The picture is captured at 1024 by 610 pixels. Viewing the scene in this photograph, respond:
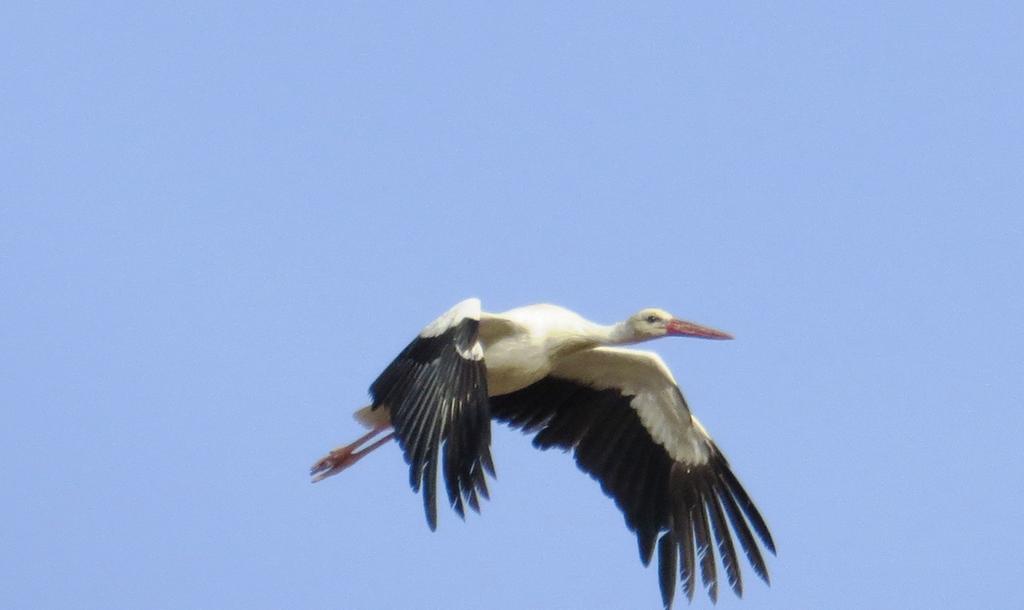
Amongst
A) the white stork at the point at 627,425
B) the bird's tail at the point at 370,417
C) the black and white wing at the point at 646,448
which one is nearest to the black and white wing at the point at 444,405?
the white stork at the point at 627,425

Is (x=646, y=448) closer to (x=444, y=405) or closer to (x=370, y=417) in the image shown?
(x=370, y=417)

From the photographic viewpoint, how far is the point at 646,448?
1452cm

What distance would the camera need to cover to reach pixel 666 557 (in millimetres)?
14133

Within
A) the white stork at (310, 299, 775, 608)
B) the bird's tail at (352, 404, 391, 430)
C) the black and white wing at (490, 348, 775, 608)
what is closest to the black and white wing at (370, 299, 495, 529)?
the white stork at (310, 299, 775, 608)

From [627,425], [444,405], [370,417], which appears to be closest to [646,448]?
[627,425]

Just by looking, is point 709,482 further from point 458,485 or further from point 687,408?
point 458,485

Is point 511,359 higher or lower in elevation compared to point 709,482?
higher

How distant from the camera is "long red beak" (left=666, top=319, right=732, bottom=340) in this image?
555 inches

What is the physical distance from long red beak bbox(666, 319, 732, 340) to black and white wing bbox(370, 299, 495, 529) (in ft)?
6.54

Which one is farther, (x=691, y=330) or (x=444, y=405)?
(x=691, y=330)

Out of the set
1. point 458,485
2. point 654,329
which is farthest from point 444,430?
point 654,329

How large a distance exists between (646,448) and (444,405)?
2917mm

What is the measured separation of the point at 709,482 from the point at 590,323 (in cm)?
159

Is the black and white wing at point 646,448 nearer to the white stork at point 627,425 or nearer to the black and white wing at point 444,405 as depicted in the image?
the white stork at point 627,425
